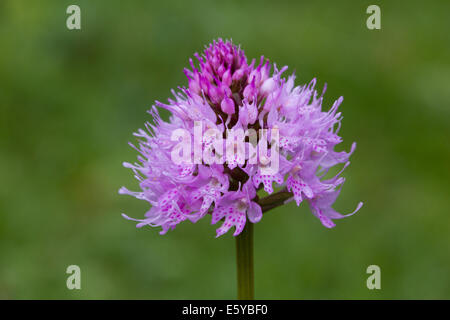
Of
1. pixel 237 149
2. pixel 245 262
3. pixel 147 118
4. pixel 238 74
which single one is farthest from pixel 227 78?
pixel 147 118

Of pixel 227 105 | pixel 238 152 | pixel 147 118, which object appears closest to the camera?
pixel 238 152

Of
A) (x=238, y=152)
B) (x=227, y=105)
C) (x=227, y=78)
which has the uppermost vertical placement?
(x=227, y=78)

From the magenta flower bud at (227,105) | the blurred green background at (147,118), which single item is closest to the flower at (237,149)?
the magenta flower bud at (227,105)

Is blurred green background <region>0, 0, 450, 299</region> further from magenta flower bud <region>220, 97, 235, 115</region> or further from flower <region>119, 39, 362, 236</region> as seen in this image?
magenta flower bud <region>220, 97, 235, 115</region>

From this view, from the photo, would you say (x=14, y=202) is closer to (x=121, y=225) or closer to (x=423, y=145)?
(x=121, y=225)

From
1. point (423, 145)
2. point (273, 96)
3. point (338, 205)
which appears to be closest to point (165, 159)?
point (273, 96)

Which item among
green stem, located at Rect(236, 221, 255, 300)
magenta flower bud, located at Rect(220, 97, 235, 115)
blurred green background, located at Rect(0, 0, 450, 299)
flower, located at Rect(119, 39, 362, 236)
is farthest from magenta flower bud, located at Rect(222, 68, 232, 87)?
blurred green background, located at Rect(0, 0, 450, 299)

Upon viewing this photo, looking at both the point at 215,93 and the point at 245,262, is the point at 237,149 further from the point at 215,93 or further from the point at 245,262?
the point at 245,262
